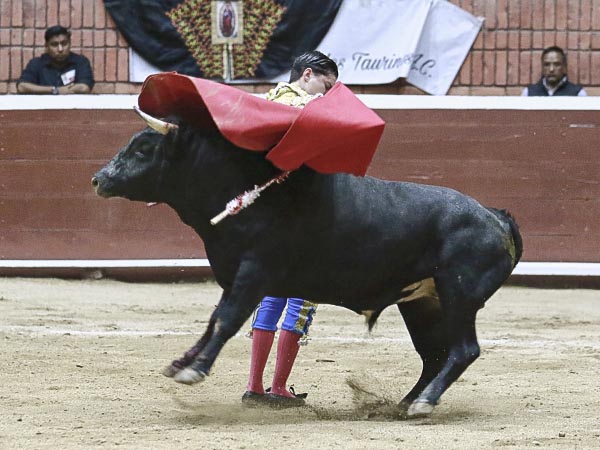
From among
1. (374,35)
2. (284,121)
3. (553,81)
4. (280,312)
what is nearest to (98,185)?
(284,121)

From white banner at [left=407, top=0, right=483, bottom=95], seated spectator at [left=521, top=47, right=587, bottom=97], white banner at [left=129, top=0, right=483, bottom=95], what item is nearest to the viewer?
seated spectator at [left=521, top=47, right=587, bottom=97]

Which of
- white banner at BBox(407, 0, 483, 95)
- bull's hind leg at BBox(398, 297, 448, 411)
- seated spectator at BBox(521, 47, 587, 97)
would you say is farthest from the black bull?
white banner at BBox(407, 0, 483, 95)

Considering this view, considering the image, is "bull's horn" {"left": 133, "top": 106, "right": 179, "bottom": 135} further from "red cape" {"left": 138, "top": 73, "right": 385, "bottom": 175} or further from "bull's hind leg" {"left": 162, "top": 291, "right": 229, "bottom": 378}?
"bull's hind leg" {"left": 162, "top": 291, "right": 229, "bottom": 378}

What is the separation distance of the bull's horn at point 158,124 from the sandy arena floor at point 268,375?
882mm

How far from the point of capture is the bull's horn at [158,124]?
399cm

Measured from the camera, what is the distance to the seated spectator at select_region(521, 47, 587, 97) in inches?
347

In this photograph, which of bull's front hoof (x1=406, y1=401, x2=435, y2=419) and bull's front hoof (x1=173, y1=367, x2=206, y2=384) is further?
bull's front hoof (x1=406, y1=401, x2=435, y2=419)

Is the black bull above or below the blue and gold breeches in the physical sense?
above

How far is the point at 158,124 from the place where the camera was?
3996 mm

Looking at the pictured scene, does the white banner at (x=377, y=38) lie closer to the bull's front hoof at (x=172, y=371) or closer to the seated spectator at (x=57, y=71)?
the seated spectator at (x=57, y=71)

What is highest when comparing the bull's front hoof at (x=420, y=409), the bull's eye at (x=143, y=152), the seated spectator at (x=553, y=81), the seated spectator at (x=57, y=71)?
the bull's eye at (x=143, y=152)

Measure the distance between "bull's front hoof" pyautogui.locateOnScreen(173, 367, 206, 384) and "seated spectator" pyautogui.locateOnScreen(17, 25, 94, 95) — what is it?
5019 millimetres

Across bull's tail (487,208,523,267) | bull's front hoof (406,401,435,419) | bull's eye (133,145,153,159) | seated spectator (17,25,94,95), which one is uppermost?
bull's eye (133,145,153,159)

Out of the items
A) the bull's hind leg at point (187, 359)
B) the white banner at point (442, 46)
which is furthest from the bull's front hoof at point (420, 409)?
the white banner at point (442, 46)
